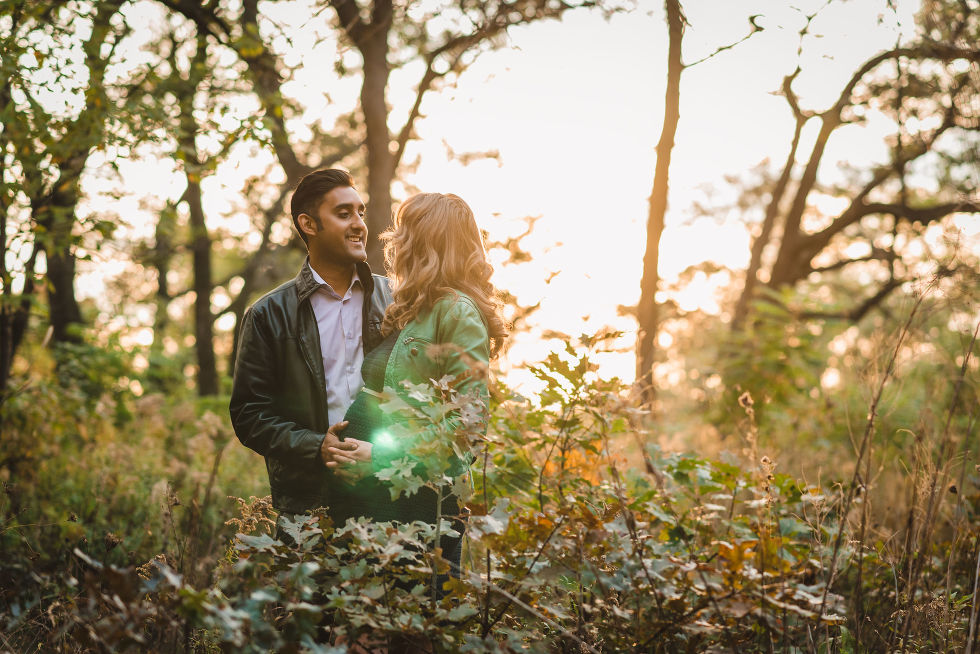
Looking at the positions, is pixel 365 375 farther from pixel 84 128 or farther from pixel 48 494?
pixel 48 494

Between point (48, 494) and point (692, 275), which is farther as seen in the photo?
point (692, 275)

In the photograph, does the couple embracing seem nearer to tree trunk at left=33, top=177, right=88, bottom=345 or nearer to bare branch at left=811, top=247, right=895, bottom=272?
tree trunk at left=33, top=177, right=88, bottom=345

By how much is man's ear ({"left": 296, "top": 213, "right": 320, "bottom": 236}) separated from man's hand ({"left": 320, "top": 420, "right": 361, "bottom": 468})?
1011 mm

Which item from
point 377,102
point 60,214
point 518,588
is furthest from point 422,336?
point 377,102

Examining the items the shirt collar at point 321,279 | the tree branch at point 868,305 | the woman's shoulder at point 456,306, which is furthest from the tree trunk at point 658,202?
the tree branch at point 868,305

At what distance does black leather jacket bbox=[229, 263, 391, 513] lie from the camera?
2.67 metres

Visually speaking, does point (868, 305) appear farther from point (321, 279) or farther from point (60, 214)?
point (60, 214)

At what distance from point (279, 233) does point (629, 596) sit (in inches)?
618

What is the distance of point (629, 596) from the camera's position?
6.73 ft

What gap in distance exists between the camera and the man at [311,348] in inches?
106

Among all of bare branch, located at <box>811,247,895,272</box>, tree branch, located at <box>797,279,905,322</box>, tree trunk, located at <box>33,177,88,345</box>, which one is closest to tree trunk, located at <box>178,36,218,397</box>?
tree trunk, located at <box>33,177,88,345</box>

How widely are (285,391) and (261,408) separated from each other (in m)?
0.12

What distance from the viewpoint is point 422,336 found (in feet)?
8.16

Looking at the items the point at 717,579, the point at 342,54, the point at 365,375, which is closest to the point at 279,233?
the point at 342,54
